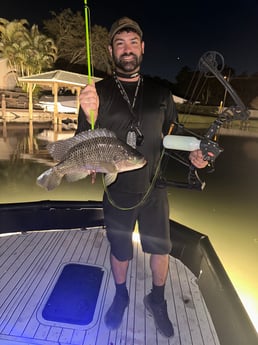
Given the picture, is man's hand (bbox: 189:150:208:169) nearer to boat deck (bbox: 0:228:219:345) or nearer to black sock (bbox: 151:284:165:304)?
black sock (bbox: 151:284:165:304)

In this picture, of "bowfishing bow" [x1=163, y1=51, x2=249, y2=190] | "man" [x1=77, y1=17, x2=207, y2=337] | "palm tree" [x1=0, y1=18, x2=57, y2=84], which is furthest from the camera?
"palm tree" [x1=0, y1=18, x2=57, y2=84]

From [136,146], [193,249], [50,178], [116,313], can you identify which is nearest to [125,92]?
[136,146]

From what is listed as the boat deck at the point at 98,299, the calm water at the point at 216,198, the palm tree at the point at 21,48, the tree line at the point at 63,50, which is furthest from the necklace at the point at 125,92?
the palm tree at the point at 21,48

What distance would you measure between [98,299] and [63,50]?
35.3 metres

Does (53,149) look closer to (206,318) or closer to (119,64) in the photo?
(119,64)

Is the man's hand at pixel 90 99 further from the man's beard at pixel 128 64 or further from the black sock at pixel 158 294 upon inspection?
the black sock at pixel 158 294

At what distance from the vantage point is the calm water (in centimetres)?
473

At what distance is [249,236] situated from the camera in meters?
5.75

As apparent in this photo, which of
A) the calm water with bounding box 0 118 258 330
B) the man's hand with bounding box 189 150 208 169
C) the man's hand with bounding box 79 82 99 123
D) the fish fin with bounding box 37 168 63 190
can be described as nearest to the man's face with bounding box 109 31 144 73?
the man's hand with bounding box 79 82 99 123

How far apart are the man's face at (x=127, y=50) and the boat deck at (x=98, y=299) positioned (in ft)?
7.01

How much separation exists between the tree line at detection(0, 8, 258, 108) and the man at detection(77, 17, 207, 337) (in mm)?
15845

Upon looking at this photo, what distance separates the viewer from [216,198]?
779 centimetres

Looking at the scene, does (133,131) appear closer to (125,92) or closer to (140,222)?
(125,92)

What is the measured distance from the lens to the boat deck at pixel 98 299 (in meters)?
2.52
